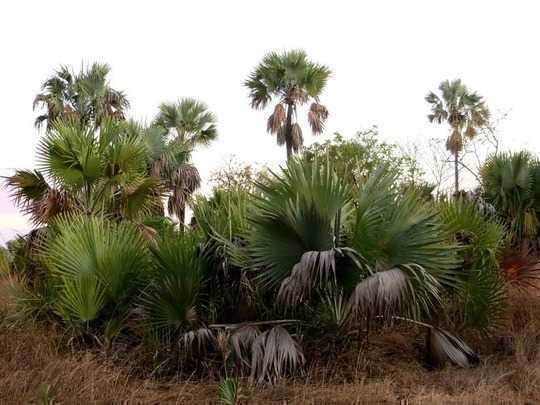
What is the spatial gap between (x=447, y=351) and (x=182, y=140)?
71.9 ft

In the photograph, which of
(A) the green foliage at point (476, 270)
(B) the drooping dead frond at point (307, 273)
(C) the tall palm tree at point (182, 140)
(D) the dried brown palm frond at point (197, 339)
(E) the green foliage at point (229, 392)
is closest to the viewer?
(E) the green foliage at point (229, 392)

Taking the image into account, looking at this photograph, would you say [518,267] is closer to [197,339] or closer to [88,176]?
[197,339]

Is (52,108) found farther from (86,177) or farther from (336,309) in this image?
(336,309)

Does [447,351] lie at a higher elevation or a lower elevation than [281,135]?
lower

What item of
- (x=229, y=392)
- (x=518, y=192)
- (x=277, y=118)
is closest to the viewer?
(x=229, y=392)

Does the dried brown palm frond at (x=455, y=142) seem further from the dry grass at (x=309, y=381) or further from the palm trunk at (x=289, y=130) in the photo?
the dry grass at (x=309, y=381)

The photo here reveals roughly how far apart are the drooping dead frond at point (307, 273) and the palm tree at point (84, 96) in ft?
72.0

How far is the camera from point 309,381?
7508 millimetres

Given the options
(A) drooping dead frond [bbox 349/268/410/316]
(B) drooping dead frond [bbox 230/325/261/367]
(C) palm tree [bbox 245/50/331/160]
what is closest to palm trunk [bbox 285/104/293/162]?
(C) palm tree [bbox 245/50/331/160]

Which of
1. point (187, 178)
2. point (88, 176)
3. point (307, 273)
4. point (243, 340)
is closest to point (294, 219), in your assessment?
point (307, 273)

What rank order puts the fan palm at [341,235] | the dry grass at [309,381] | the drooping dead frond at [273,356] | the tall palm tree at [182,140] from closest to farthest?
the dry grass at [309,381]
the drooping dead frond at [273,356]
the fan palm at [341,235]
the tall palm tree at [182,140]

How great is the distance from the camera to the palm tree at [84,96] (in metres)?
28.2

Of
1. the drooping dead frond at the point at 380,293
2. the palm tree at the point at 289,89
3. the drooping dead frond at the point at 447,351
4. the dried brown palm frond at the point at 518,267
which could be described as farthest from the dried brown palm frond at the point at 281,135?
the drooping dead frond at the point at 380,293

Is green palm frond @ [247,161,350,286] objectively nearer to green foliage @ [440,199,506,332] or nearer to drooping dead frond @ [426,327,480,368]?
drooping dead frond @ [426,327,480,368]
